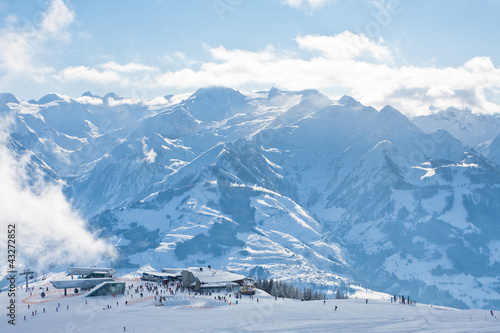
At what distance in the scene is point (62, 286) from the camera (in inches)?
6452

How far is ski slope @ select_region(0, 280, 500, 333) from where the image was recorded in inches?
4341

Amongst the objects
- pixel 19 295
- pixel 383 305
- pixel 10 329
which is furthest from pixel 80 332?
pixel 383 305

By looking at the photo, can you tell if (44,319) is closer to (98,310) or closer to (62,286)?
(98,310)

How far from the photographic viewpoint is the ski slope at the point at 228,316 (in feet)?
362

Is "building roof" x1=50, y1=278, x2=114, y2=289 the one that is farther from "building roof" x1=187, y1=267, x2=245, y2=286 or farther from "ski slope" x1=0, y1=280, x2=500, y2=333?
"building roof" x1=187, y1=267, x2=245, y2=286

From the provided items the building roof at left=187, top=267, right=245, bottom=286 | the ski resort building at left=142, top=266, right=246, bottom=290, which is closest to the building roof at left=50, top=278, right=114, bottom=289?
the ski resort building at left=142, top=266, right=246, bottom=290

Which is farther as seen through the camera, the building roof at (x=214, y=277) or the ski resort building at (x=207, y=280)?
the building roof at (x=214, y=277)

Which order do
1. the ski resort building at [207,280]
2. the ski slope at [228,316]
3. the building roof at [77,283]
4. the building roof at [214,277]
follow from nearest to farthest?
the ski slope at [228,316] → the building roof at [77,283] → the ski resort building at [207,280] → the building roof at [214,277]

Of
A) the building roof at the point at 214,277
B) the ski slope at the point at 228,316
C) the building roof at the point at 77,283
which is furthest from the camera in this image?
the building roof at the point at 214,277

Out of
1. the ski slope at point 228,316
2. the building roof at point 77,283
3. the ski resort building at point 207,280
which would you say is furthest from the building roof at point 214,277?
the building roof at point 77,283

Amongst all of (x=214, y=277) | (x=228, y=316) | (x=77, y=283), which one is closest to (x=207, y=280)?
(x=214, y=277)

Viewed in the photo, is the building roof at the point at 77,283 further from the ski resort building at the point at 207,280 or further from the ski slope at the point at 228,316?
the ski resort building at the point at 207,280

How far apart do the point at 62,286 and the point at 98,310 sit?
30.6 metres

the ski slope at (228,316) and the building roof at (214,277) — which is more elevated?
the building roof at (214,277)
